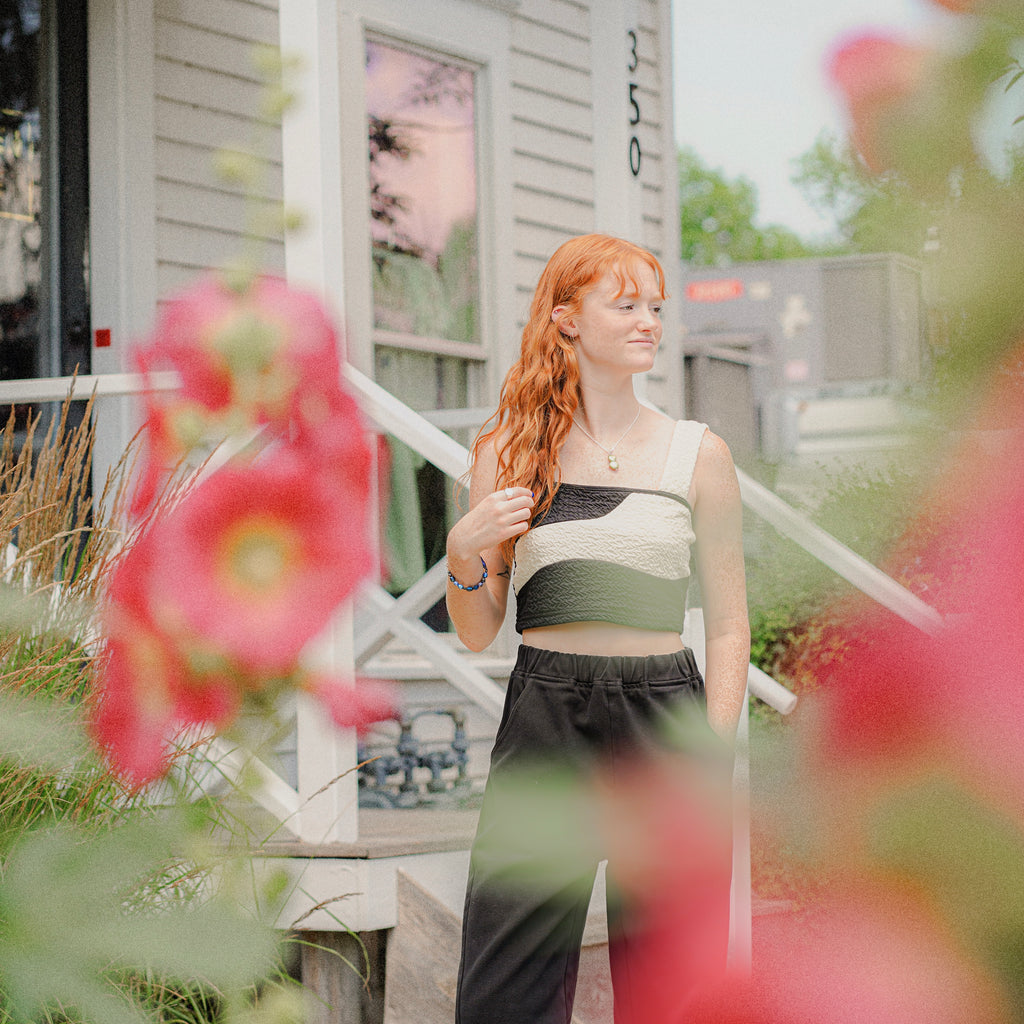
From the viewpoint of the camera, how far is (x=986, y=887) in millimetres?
253

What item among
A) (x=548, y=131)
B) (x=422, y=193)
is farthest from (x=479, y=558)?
(x=548, y=131)

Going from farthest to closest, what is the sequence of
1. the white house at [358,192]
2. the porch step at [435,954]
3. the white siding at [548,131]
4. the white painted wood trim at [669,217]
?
the white painted wood trim at [669,217] < the white siding at [548,131] < the white house at [358,192] < the porch step at [435,954]

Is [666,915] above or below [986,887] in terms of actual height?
below

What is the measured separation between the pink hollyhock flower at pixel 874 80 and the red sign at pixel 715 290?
12.2 m

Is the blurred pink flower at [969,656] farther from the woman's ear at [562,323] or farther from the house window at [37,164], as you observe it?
the house window at [37,164]

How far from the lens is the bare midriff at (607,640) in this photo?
4.15 ft

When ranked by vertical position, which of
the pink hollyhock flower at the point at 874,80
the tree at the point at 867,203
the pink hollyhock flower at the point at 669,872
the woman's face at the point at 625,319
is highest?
the woman's face at the point at 625,319

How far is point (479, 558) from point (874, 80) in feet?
3.43

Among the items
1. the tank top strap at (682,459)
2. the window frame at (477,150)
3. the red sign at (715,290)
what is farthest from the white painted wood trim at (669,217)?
the red sign at (715,290)

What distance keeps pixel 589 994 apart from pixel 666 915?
933 millimetres

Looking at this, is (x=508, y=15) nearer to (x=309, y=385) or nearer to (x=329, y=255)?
(x=329, y=255)

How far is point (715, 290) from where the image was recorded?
40.8 ft

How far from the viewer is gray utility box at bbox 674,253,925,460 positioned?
271mm

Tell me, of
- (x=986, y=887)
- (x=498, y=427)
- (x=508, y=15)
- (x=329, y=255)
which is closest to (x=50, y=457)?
(x=498, y=427)
